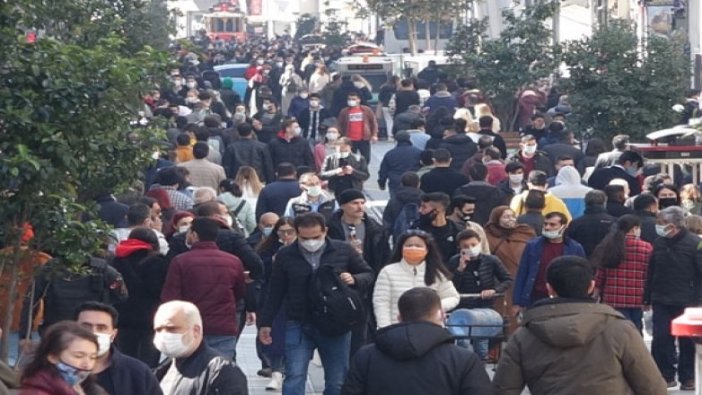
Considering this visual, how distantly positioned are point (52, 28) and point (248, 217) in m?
3.34

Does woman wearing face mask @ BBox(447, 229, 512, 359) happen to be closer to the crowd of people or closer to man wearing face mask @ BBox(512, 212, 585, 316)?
the crowd of people

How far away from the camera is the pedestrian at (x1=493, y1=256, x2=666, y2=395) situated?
27.8 ft

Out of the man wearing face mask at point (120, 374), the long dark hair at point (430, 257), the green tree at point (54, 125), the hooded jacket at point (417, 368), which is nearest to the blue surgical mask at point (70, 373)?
the man wearing face mask at point (120, 374)

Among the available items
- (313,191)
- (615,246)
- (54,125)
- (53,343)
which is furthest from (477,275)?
(53,343)

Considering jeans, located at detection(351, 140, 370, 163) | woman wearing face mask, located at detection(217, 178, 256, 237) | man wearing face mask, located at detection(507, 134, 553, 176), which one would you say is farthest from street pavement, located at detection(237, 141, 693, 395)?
jeans, located at detection(351, 140, 370, 163)

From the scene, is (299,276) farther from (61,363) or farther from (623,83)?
(623,83)

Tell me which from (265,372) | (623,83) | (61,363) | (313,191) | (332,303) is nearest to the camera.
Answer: (61,363)

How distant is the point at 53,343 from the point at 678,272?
25.5 ft

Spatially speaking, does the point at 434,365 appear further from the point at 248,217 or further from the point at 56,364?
the point at 248,217

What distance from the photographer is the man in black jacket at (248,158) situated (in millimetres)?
23656

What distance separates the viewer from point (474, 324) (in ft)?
42.9

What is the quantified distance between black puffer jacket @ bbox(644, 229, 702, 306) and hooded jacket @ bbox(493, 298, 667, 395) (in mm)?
5878

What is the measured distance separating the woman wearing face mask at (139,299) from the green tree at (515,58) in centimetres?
2002

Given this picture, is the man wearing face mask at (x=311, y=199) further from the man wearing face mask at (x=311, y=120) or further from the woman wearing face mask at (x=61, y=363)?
the man wearing face mask at (x=311, y=120)
